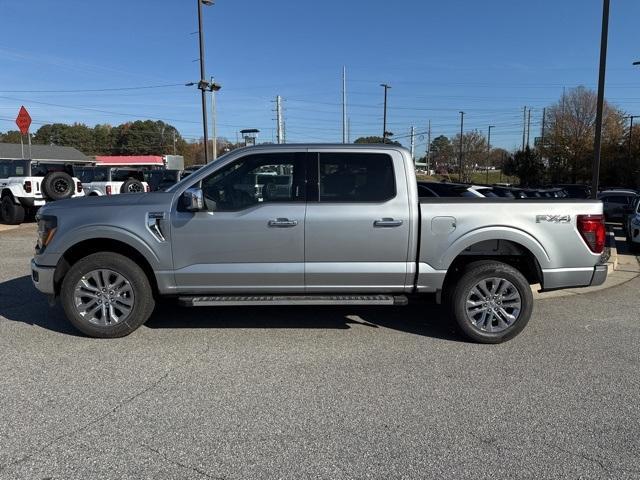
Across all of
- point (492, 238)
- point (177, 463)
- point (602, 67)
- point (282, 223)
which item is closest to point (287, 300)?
point (282, 223)

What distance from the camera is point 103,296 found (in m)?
5.12

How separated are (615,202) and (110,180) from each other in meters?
20.1

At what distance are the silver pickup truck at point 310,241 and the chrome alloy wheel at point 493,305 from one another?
0.4 inches

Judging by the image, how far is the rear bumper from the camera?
5188 mm

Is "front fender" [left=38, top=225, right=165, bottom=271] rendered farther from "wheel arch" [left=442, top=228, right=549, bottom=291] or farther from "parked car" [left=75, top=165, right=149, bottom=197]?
"parked car" [left=75, top=165, right=149, bottom=197]

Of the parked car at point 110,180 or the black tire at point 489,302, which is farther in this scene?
the parked car at point 110,180

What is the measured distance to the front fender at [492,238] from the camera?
507cm

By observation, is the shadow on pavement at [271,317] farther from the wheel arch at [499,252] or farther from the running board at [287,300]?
the wheel arch at [499,252]

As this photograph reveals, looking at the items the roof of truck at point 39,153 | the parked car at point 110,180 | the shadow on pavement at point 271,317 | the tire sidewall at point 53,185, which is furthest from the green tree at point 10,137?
the shadow on pavement at point 271,317

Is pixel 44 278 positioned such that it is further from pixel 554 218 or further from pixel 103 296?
pixel 554 218

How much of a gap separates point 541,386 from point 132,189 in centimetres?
1774

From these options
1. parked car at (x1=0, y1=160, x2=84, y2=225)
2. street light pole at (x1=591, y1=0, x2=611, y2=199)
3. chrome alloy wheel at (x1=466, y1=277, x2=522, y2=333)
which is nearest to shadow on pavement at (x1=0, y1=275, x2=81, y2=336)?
chrome alloy wheel at (x1=466, y1=277, x2=522, y2=333)

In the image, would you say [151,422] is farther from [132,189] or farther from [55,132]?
[55,132]

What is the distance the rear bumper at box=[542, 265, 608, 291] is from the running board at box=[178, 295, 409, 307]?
57.4 inches
